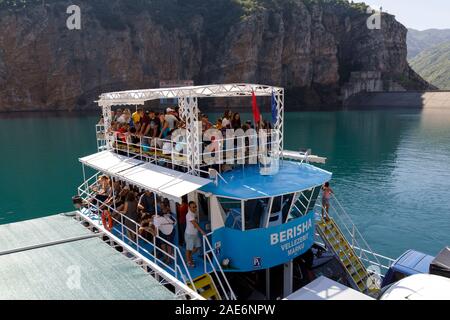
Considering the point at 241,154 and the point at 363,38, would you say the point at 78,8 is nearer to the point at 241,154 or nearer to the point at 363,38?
the point at 363,38

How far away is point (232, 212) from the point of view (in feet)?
41.3

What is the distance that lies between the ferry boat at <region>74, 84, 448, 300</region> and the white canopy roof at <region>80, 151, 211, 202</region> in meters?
0.05

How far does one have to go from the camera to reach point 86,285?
1038 centimetres

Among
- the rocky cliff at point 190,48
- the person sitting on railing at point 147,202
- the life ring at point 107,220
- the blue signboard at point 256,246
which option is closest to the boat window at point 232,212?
the blue signboard at point 256,246

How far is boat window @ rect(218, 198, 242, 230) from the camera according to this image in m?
12.2

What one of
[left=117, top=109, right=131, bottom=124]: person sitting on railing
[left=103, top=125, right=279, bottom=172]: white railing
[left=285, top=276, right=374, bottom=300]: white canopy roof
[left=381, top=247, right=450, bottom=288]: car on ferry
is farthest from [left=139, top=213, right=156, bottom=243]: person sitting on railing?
[left=381, top=247, right=450, bottom=288]: car on ferry

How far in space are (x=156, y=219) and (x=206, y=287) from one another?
2827 millimetres

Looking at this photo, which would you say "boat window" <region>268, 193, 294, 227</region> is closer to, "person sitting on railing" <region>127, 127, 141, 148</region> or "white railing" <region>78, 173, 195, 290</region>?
"white railing" <region>78, 173, 195, 290</region>

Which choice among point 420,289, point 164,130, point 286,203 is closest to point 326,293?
point 420,289

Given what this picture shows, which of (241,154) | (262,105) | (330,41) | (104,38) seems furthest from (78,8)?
(241,154)

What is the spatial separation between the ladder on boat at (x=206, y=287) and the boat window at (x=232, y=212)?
1839 millimetres

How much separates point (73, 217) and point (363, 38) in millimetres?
149555

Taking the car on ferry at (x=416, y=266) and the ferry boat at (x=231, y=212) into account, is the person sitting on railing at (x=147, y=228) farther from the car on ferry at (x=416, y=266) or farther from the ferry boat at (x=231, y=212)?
the car on ferry at (x=416, y=266)

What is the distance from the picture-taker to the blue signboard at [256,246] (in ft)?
40.1
